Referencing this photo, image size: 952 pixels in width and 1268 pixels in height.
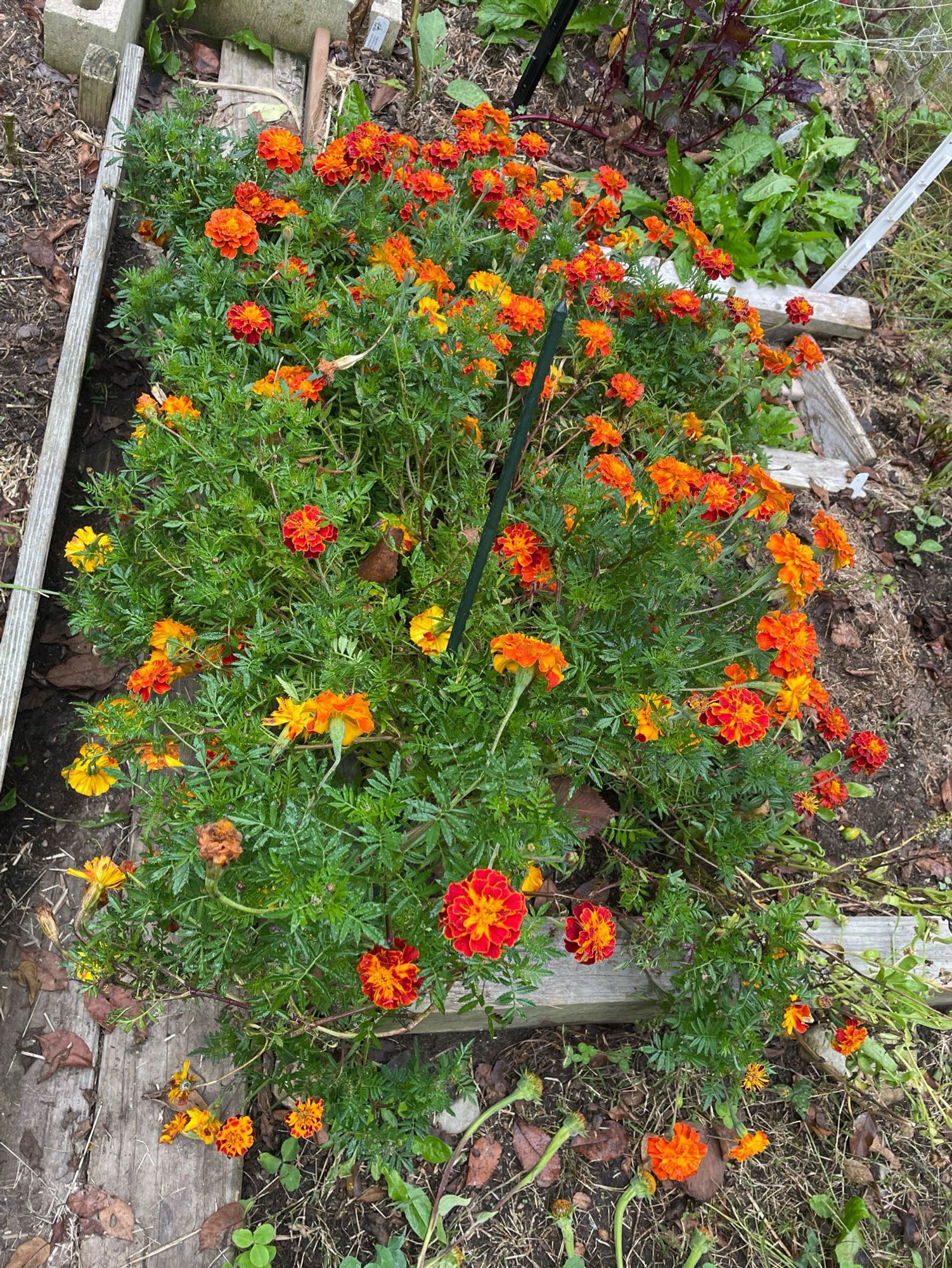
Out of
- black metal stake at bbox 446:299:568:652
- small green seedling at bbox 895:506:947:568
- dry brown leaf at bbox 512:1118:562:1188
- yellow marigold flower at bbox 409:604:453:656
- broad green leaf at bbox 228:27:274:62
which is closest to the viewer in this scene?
black metal stake at bbox 446:299:568:652

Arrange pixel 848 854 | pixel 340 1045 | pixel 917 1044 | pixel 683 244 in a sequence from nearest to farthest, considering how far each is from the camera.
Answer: pixel 340 1045
pixel 917 1044
pixel 848 854
pixel 683 244

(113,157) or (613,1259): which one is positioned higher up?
(113,157)

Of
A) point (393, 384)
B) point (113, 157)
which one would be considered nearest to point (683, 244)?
point (393, 384)

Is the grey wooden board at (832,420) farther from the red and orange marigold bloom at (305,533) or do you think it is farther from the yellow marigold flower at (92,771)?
the yellow marigold flower at (92,771)

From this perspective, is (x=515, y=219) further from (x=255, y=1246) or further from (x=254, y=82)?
(x=255, y=1246)

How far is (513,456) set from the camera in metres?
1.13

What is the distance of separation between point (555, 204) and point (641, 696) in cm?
204

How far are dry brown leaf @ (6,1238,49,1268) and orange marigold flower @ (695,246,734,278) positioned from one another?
2.59 metres

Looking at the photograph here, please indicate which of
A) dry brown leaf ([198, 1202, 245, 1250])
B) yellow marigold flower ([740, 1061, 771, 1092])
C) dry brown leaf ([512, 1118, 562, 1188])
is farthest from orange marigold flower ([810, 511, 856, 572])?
dry brown leaf ([198, 1202, 245, 1250])

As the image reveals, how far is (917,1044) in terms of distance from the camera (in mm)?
2215

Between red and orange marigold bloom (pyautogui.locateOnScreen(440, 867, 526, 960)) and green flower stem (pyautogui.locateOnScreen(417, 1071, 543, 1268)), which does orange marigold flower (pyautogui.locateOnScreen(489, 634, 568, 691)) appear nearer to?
red and orange marigold bloom (pyautogui.locateOnScreen(440, 867, 526, 960))

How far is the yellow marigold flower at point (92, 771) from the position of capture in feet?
4.90

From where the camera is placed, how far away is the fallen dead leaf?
1668 millimetres

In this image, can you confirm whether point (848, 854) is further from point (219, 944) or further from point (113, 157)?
point (113, 157)
